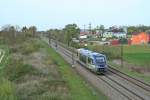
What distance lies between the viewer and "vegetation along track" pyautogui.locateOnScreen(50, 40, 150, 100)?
3203 cm

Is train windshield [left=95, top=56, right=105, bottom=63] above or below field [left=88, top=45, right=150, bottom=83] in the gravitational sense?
above

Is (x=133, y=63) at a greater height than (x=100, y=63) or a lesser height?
lesser

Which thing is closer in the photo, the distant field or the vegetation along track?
the vegetation along track

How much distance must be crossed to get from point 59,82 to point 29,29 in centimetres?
16585

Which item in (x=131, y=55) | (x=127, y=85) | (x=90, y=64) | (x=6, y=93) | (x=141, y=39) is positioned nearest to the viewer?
(x=6, y=93)

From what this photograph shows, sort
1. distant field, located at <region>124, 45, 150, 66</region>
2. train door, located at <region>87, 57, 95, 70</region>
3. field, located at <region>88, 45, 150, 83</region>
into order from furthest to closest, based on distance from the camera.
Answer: distant field, located at <region>124, 45, 150, 66</region> → train door, located at <region>87, 57, 95, 70</region> → field, located at <region>88, 45, 150, 83</region>

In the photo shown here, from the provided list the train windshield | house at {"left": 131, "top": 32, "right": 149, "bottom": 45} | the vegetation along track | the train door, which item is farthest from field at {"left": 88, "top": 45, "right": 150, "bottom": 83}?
house at {"left": 131, "top": 32, "right": 149, "bottom": 45}

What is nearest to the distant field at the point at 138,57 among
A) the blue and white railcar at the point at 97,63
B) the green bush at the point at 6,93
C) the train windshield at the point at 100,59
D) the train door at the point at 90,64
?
the train door at the point at 90,64

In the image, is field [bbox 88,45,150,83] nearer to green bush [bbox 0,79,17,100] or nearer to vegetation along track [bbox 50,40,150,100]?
vegetation along track [bbox 50,40,150,100]

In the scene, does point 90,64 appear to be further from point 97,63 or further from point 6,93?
point 6,93

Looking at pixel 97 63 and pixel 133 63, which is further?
pixel 133 63

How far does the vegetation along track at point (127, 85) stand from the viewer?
1261 inches

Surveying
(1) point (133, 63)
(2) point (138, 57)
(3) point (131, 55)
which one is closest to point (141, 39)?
(3) point (131, 55)

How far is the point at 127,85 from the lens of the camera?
37750mm
